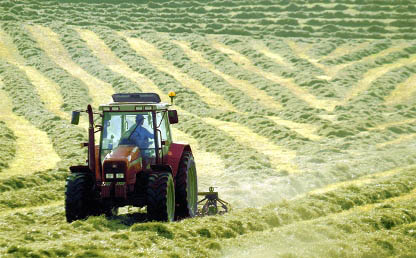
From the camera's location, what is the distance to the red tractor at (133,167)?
495 inches

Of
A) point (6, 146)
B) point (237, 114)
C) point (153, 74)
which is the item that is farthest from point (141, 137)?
point (153, 74)

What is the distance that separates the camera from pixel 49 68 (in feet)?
133

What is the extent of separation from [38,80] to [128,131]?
1018 inches

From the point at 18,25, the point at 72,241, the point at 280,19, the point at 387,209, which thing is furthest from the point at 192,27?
the point at 72,241

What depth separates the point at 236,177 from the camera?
69.7 ft

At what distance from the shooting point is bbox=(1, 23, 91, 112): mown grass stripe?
112 feet

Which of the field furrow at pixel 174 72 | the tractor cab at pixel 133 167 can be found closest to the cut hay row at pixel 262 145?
the field furrow at pixel 174 72

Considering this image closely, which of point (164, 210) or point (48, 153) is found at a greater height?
point (164, 210)

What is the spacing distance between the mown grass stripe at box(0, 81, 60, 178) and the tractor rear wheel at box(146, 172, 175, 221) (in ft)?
29.1

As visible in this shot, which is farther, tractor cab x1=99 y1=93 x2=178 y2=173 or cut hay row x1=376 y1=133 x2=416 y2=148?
cut hay row x1=376 y1=133 x2=416 y2=148

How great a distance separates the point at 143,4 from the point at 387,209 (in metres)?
45.7

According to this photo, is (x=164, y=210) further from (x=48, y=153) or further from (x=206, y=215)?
(x=48, y=153)

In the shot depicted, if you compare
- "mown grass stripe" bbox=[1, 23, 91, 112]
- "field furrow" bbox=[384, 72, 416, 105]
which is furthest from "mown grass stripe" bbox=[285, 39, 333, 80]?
"mown grass stripe" bbox=[1, 23, 91, 112]

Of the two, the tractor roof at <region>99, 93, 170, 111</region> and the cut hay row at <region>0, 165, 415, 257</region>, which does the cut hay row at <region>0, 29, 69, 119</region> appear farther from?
the tractor roof at <region>99, 93, 170, 111</region>
